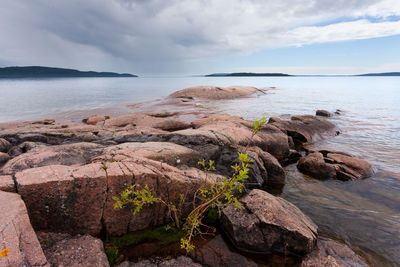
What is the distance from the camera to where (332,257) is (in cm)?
400

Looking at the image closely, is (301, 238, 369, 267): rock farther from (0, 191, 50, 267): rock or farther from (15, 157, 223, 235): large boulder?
(0, 191, 50, 267): rock

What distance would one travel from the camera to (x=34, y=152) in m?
5.81

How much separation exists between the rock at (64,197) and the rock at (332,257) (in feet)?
12.6

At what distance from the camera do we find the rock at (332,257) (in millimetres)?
3826

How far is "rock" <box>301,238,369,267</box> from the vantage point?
383 cm

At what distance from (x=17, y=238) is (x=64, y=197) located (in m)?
1.14

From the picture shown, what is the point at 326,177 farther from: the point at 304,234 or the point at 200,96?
the point at 200,96

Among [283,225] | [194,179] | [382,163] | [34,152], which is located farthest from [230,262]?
[382,163]

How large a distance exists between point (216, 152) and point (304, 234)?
3.44 metres

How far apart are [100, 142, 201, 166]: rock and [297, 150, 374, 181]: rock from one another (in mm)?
4405

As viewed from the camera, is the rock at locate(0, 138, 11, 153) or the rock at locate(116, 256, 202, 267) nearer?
the rock at locate(116, 256, 202, 267)

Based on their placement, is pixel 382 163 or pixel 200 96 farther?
pixel 200 96

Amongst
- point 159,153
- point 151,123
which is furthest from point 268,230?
point 151,123

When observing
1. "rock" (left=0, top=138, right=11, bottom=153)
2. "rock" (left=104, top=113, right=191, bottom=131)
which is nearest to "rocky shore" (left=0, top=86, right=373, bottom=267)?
"rock" (left=0, top=138, right=11, bottom=153)
